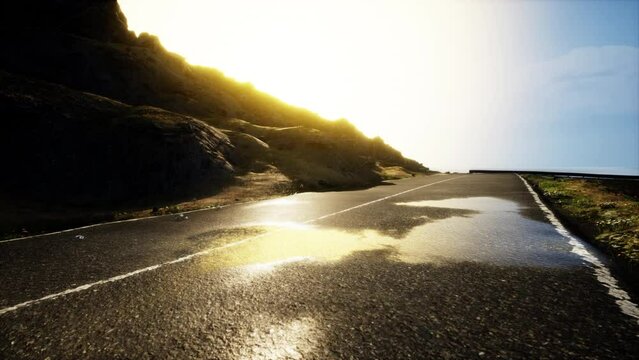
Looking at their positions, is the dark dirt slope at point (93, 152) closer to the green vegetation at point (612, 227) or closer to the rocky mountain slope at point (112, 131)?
the rocky mountain slope at point (112, 131)

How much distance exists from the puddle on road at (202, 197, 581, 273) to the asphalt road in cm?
6

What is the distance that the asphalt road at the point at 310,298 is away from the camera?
134 inches

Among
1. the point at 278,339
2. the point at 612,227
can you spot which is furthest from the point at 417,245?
the point at 612,227

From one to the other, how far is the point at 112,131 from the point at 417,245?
2561 cm

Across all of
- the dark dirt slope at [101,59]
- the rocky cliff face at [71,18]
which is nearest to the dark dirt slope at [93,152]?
the dark dirt slope at [101,59]

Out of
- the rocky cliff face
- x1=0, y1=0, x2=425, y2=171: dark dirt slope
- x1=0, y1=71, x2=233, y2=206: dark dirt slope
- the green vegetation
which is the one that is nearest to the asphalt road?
the green vegetation

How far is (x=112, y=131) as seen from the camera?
86.2 feet

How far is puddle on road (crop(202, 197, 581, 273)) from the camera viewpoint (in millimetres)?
6578

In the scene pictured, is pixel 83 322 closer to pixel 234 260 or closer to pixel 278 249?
pixel 234 260

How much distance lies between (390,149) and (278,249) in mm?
98801

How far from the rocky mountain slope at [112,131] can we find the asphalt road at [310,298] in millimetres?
16597

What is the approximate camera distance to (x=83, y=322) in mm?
3930

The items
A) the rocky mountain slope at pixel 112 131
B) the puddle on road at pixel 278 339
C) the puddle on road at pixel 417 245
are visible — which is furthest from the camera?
the rocky mountain slope at pixel 112 131

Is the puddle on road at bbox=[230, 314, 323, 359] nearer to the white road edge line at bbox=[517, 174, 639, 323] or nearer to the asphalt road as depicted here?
the asphalt road
